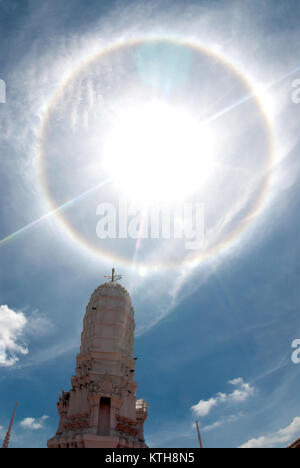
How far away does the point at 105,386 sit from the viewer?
43656 millimetres

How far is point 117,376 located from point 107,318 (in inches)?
352

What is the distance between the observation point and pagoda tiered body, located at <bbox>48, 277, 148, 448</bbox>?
135 feet

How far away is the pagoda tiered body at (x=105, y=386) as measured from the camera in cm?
4103

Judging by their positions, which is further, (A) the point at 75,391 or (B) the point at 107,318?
(B) the point at 107,318

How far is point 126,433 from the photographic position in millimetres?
43656
